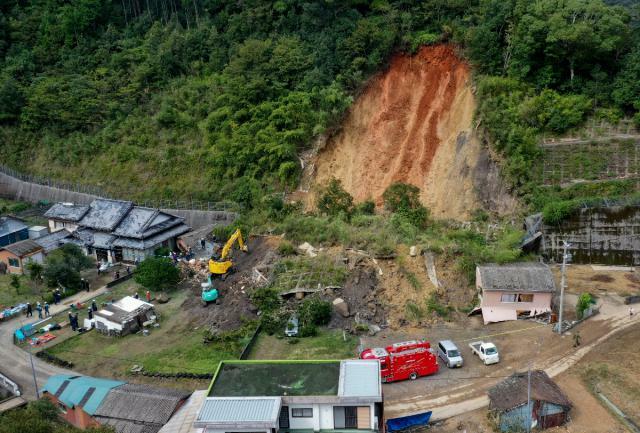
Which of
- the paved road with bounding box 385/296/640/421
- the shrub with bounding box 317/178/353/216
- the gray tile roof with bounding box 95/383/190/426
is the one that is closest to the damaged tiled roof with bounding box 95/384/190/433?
the gray tile roof with bounding box 95/383/190/426

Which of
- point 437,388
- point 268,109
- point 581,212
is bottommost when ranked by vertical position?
point 437,388

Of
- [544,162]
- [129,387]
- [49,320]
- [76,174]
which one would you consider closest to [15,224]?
[76,174]

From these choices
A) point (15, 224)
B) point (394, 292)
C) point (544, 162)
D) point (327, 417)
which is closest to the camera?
point (327, 417)

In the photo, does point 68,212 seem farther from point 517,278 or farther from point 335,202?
point 517,278

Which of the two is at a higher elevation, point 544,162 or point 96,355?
point 544,162

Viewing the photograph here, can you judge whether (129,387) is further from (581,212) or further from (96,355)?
(581,212)

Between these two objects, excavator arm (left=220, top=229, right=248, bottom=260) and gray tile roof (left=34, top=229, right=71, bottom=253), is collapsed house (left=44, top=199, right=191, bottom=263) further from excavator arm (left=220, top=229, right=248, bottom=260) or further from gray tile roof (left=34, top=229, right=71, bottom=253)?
excavator arm (left=220, top=229, right=248, bottom=260)

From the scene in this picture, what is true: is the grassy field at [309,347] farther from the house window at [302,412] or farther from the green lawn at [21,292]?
the green lawn at [21,292]

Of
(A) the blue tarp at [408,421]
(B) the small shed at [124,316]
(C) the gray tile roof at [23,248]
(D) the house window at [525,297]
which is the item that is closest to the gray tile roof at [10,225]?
(C) the gray tile roof at [23,248]
